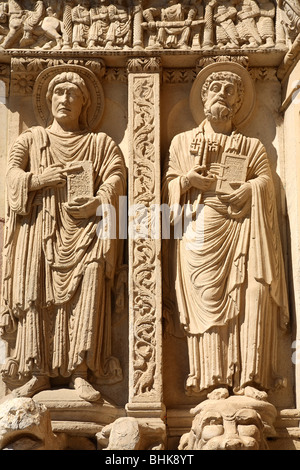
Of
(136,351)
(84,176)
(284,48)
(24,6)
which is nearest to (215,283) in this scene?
(136,351)

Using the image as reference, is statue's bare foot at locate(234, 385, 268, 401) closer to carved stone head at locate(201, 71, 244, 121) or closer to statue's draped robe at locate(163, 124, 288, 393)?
statue's draped robe at locate(163, 124, 288, 393)

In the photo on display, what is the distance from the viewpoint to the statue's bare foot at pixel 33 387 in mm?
9320

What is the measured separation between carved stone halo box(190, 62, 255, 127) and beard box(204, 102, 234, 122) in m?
0.14

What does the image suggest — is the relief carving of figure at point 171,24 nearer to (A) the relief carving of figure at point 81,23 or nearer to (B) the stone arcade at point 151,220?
(B) the stone arcade at point 151,220

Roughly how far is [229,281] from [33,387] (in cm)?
182

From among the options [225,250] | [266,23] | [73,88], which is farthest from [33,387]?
[266,23]

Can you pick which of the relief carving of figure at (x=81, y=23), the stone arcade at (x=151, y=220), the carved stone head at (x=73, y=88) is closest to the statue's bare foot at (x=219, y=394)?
the stone arcade at (x=151, y=220)

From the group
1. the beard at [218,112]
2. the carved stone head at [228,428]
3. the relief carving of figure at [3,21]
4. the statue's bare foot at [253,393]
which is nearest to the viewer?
the carved stone head at [228,428]

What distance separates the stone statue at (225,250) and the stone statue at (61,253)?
1.91ft

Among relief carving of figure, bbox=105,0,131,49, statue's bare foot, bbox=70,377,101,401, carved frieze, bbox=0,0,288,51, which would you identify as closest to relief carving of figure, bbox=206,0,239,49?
carved frieze, bbox=0,0,288,51

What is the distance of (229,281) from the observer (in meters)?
9.55

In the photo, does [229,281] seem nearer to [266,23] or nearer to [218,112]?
[218,112]

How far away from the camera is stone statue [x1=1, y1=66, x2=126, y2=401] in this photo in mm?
9430
